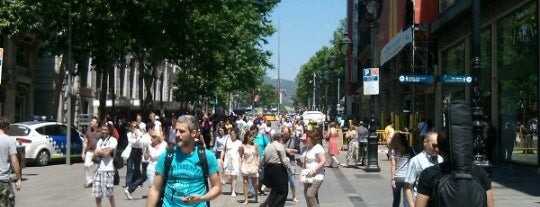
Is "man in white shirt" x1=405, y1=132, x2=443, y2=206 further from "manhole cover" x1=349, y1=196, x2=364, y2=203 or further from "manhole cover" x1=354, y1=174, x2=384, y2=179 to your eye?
"manhole cover" x1=354, y1=174, x2=384, y2=179

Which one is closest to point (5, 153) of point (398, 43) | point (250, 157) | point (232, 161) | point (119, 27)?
point (250, 157)

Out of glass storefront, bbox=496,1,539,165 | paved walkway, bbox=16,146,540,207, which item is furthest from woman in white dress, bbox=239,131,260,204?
glass storefront, bbox=496,1,539,165

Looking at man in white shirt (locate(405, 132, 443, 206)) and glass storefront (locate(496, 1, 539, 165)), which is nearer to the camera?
man in white shirt (locate(405, 132, 443, 206))

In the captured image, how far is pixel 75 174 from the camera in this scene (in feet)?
65.9

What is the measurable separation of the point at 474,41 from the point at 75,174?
11993 mm

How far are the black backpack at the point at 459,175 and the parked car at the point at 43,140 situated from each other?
62.2 feet

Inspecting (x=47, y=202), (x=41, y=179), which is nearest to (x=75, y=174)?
(x=41, y=179)

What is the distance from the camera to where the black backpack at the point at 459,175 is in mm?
4484

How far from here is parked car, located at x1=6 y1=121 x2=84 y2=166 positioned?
2239 centimetres

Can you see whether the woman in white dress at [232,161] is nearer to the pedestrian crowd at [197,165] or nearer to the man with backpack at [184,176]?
the pedestrian crowd at [197,165]

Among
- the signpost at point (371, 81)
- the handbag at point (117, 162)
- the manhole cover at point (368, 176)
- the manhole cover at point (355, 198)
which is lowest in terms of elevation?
the manhole cover at point (368, 176)

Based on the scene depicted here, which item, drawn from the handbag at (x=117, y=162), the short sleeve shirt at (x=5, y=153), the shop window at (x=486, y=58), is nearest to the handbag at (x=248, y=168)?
the handbag at (x=117, y=162)

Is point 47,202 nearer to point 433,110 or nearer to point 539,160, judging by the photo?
point 539,160

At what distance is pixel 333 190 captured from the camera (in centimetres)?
1608
